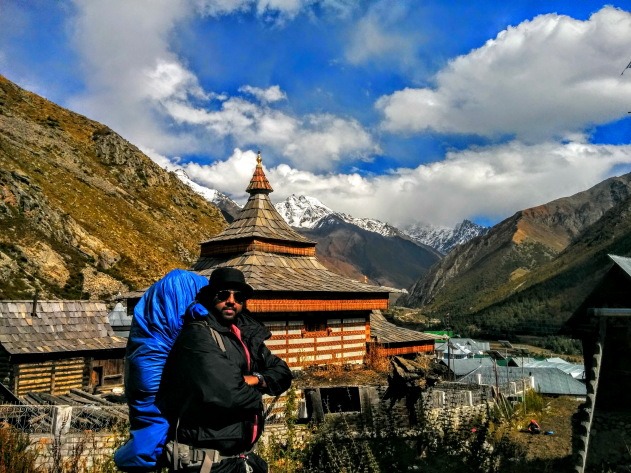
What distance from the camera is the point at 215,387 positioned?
3.40 m

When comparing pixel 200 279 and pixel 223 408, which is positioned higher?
pixel 200 279

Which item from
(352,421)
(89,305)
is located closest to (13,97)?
(89,305)

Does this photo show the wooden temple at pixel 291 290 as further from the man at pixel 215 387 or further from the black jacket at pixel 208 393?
the black jacket at pixel 208 393

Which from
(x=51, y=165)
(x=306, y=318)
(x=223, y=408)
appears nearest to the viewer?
(x=223, y=408)

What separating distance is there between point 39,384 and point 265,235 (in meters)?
11.5

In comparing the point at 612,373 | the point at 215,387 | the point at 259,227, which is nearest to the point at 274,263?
the point at 259,227

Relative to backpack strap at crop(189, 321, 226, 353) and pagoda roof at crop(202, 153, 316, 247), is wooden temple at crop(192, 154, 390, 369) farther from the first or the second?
backpack strap at crop(189, 321, 226, 353)

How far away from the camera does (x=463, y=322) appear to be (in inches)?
5330

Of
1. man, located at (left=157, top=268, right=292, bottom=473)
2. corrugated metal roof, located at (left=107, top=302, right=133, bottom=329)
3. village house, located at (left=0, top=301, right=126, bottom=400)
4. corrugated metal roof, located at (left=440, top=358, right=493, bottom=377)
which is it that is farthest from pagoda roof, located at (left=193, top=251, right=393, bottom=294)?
corrugated metal roof, located at (left=440, top=358, right=493, bottom=377)

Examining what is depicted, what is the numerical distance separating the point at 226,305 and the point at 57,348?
21.0 meters

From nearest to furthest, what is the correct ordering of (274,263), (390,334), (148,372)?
1. (148,372)
2. (274,263)
3. (390,334)

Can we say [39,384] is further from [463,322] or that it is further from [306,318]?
[463,322]

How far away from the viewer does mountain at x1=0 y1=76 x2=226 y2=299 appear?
51.5 m

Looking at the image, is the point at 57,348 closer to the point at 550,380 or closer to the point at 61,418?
the point at 61,418
